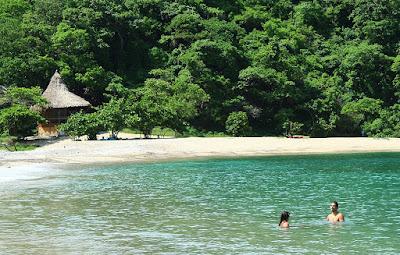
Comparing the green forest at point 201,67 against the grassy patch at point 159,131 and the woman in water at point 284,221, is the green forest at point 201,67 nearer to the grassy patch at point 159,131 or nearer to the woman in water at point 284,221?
the grassy patch at point 159,131

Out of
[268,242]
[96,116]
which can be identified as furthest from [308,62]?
[268,242]

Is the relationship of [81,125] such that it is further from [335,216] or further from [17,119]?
[335,216]

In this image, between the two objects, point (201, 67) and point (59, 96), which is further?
point (201, 67)

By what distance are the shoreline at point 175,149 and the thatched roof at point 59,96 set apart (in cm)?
460

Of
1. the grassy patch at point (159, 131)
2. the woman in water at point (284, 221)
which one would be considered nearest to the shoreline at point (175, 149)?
the grassy patch at point (159, 131)

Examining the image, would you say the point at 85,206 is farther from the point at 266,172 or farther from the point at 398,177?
the point at 398,177

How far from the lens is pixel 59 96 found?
49750mm

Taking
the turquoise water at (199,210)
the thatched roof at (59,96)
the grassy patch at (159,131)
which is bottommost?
the turquoise water at (199,210)

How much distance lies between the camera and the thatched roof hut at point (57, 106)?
4928 centimetres

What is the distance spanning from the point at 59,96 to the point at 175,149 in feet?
39.6

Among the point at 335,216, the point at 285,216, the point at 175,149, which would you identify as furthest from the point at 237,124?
the point at 285,216

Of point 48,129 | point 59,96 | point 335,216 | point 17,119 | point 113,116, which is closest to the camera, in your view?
point 335,216

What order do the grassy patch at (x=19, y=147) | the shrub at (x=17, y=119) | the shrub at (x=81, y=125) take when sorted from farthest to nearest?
the shrub at (x=81, y=125) < the shrub at (x=17, y=119) < the grassy patch at (x=19, y=147)

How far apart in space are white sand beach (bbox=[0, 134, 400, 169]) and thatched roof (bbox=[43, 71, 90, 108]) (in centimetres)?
431
